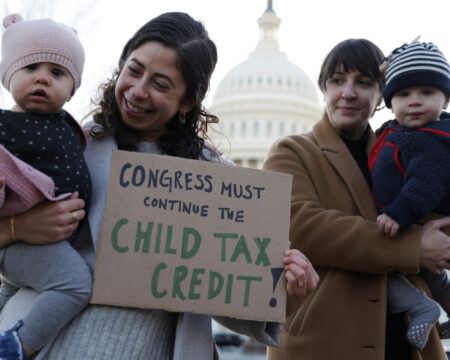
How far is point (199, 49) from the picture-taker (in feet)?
7.04

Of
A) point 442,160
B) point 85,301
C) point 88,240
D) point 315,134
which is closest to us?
point 85,301

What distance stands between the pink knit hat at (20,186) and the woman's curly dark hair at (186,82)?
0.35 m

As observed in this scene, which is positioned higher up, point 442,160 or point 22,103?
point 442,160

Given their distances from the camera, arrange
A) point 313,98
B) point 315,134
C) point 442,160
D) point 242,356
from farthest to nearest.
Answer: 1. point 313,98
2. point 242,356
3. point 315,134
4. point 442,160

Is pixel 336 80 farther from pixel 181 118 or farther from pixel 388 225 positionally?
pixel 181 118

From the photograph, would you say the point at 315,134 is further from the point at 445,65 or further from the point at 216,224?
the point at 216,224

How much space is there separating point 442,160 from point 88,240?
1.28 metres


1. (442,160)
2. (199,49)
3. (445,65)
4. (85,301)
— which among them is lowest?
(85,301)

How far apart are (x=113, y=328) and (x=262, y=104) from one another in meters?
64.9

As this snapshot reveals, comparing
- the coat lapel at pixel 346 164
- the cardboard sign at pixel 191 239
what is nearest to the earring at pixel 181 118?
the cardboard sign at pixel 191 239

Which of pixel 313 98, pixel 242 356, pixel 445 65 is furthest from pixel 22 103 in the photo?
pixel 313 98

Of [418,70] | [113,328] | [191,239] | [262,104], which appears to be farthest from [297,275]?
[262,104]

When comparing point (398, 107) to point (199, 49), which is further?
point (398, 107)

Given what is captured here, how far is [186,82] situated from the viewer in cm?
213
